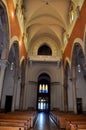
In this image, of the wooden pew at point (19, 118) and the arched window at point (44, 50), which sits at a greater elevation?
the arched window at point (44, 50)

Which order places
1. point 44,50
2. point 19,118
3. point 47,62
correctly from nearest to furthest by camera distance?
point 19,118, point 47,62, point 44,50

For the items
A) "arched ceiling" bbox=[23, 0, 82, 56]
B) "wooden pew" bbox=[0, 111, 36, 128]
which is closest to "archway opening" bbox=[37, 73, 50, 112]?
"arched ceiling" bbox=[23, 0, 82, 56]

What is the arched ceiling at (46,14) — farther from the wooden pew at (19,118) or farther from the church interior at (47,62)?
the wooden pew at (19,118)

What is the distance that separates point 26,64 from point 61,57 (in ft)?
15.6

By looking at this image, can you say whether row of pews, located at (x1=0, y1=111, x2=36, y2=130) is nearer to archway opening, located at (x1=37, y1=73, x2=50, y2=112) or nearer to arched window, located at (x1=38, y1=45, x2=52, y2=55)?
arched window, located at (x1=38, y1=45, x2=52, y2=55)

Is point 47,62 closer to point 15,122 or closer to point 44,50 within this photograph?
point 44,50

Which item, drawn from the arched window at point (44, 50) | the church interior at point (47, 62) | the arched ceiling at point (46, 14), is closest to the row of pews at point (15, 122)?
the church interior at point (47, 62)

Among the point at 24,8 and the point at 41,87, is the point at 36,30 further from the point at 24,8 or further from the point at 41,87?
the point at 41,87

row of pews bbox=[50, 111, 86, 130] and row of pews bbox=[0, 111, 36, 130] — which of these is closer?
row of pews bbox=[0, 111, 36, 130]

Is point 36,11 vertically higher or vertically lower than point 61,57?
higher

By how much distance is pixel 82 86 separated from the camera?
1767 centimetres

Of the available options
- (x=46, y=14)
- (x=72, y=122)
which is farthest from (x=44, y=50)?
(x=72, y=122)

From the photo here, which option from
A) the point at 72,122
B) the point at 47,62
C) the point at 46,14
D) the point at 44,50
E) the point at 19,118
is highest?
the point at 46,14

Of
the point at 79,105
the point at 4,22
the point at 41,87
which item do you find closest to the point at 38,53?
the point at 41,87
